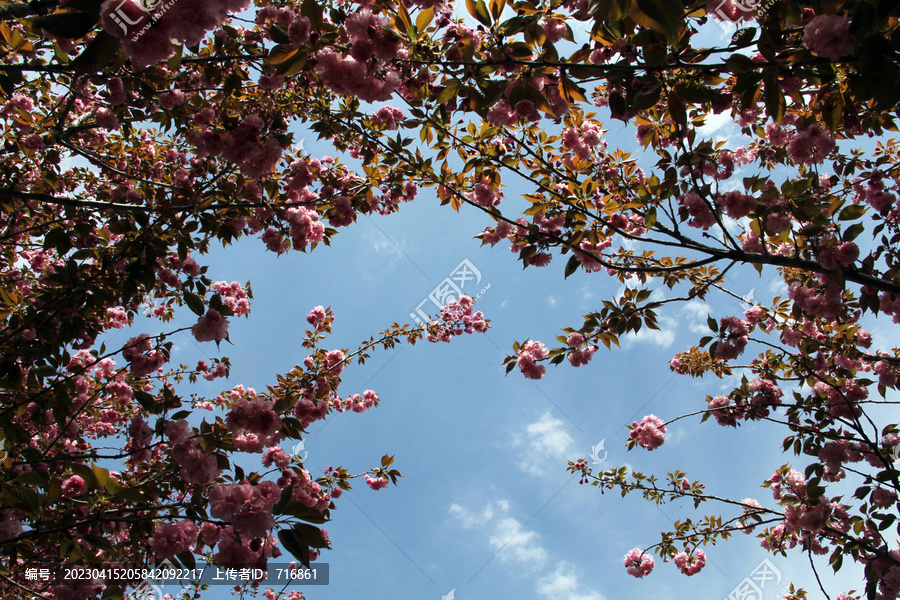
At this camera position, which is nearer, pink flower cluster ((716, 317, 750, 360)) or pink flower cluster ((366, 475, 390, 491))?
pink flower cluster ((716, 317, 750, 360))

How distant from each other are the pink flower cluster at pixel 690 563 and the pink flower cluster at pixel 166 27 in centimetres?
673

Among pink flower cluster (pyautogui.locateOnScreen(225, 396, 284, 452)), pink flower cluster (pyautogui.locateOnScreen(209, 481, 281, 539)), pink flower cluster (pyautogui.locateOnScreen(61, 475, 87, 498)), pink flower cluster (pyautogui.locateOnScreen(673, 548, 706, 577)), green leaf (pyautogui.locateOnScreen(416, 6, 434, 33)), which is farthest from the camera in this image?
pink flower cluster (pyautogui.locateOnScreen(673, 548, 706, 577))

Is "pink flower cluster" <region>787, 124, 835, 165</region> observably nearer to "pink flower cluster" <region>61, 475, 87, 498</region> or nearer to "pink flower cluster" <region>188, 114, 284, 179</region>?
"pink flower cluster" <region>188, 114, 284, 179</region>

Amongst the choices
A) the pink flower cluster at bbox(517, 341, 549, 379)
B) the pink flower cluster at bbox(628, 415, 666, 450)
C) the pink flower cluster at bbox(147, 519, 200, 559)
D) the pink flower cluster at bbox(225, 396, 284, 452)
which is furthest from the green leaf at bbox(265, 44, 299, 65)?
the pink flower cluster at bbox(628, 415, 666, 450)

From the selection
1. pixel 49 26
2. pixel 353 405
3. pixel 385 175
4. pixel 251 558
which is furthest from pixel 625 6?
pixel 353 405

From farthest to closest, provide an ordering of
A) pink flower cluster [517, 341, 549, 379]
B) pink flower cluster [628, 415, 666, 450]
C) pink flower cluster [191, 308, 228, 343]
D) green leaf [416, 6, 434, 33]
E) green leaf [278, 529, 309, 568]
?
1. pink flower cluster [628, 415, 666, 450]
2. pink flower cluster [517, 341, 549, 379]
3. pink flower cluster [191, 308, 228, 343]
4. green leaf [416, 6, 434, 33]
5. green leaf [278, 529, 309, 568]

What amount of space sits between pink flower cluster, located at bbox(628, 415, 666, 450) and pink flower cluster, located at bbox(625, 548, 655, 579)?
3022 millimetres

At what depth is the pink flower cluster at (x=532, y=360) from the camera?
354 cm

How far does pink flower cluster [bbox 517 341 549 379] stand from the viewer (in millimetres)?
3537

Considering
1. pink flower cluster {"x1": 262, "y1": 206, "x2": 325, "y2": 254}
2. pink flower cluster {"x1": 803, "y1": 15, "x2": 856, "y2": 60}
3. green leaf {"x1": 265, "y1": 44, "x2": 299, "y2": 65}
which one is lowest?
pink flower cluster {"x1": 803, "y1": 15, "x2": 856, "y2": 60}

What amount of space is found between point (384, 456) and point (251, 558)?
82.6 inches

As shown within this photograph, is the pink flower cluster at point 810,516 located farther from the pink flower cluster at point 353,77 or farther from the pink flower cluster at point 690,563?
the pink flower cluster at point 353,77

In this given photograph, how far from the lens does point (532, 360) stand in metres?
3.54

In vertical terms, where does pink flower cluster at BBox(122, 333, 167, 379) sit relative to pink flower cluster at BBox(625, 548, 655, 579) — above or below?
above
